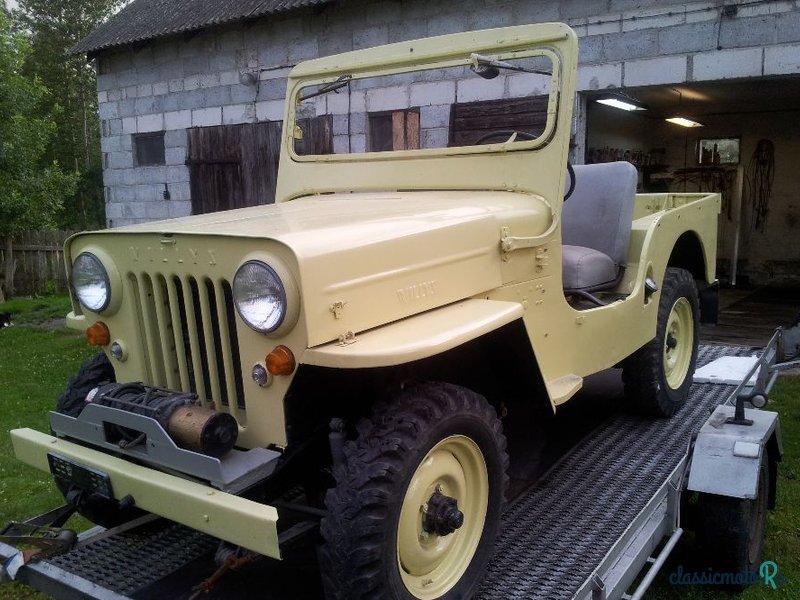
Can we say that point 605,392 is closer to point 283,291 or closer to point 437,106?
point 283,291

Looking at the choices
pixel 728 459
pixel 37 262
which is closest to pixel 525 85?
pixel 728 459

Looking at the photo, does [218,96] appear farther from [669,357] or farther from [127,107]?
[669,357]

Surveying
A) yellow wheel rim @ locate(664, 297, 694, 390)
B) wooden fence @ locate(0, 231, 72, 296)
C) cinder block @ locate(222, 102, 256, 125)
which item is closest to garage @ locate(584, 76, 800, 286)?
cinder block @ locate(222, 102, 256, 125)

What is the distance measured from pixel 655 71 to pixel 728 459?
467cm

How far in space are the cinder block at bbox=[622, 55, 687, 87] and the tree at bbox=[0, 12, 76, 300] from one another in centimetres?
963

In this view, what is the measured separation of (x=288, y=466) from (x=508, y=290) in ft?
3.32

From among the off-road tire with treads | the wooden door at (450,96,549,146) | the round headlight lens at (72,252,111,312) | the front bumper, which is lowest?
the off-road tire with treads

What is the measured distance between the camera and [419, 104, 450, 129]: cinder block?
24.5 ft

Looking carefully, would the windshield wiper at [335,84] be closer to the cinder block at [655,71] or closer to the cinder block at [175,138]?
the cinder block at [655,71]

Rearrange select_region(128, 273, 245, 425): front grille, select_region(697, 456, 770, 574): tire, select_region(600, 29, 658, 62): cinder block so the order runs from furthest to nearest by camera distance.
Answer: select_region(600, 29, 658, 62): cinder block → select_region(697, 456, 770, 574): tire → select_region(128, 273, 245, 425): front grille

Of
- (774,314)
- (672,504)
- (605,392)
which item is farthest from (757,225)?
(672,504)

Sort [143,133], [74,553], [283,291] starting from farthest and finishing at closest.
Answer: [143,133], [74,553], [283,291]

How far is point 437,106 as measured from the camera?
748 centimetres

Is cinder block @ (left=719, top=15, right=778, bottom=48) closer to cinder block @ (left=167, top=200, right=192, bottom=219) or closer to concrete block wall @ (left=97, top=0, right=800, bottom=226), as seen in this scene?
concrete block wall @ (left=97, top=0, right=800, bottom=226)
